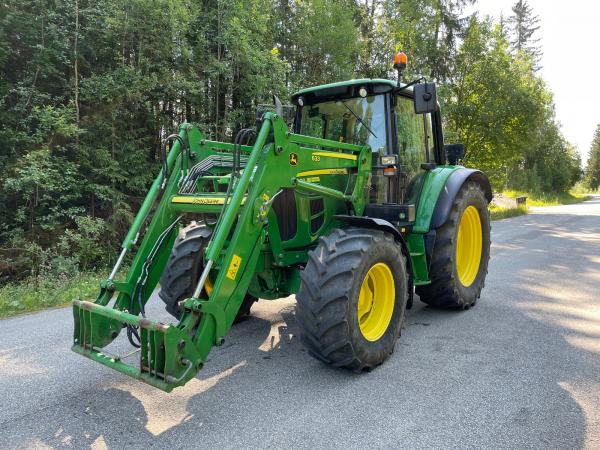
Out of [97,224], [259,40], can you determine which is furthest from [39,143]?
[259,40]

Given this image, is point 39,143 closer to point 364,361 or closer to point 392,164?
point 392,164

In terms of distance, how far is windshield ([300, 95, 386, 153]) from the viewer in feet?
14.4

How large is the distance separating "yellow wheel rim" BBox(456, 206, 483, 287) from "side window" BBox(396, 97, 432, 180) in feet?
3.05

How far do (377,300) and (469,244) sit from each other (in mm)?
2304

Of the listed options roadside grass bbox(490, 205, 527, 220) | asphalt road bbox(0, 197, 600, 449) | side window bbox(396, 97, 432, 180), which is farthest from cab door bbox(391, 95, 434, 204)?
roadside grass bbox(490, 205, 527, 220)

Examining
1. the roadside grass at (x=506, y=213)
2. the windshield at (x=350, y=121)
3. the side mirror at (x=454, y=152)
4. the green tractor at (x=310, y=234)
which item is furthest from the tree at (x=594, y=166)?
the windshield at (x=350, y=121)

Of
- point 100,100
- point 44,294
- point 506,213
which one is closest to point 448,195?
point 44,294

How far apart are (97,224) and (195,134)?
5842mm

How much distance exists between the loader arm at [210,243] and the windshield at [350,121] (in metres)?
0.32

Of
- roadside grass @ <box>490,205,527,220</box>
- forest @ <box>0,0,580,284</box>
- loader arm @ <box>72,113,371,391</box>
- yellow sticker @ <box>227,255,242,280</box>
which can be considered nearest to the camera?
loader arm @ <box>72,113,371,391</box>

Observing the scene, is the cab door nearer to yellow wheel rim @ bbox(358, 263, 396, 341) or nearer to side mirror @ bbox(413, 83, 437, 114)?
side mirror @ bbox(413, 83, 437, 114)

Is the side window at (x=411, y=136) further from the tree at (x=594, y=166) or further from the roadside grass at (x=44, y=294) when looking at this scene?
the tree at (x=594, y=166)

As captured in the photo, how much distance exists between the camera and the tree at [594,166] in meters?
79.8

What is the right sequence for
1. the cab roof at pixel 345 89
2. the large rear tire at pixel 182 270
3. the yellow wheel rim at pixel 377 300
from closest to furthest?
the yellow wheel rim at pixel 377 300
the large rear tire at pixel 182 270
the cab roof at pixel 345 89
